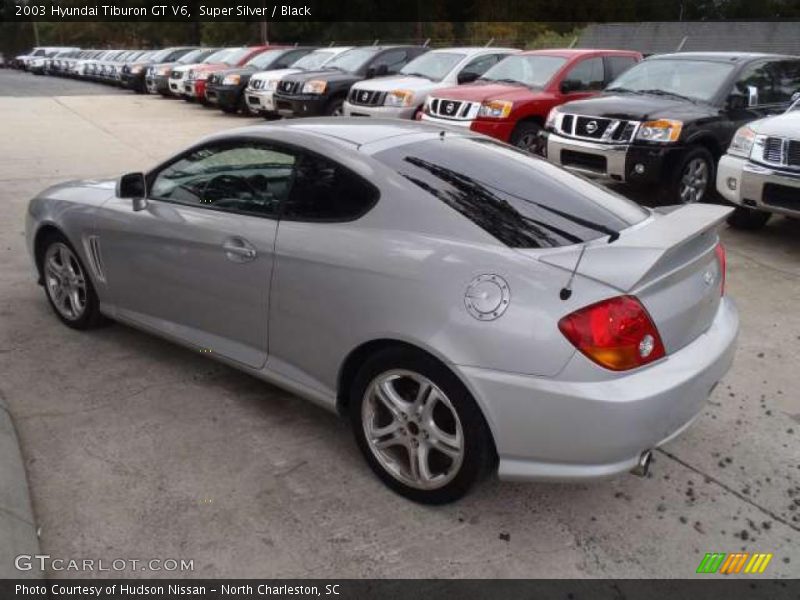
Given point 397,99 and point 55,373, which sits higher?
point 397,99

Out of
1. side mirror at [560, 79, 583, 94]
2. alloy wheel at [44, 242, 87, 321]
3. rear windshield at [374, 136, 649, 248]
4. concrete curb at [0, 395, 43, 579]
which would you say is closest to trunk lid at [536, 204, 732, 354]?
rear windshield at [374, 136, 649, 248]

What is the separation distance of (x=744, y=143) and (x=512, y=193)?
4420mm

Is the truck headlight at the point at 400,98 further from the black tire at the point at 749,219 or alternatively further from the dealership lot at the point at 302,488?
the dealership lot at the point at 302,488

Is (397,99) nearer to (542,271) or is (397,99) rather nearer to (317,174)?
(317,174)

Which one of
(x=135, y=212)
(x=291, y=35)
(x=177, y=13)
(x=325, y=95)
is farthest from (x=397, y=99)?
(x=177, y=13)

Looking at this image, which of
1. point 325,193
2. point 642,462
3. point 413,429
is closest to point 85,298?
point 325,193

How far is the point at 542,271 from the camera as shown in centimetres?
263

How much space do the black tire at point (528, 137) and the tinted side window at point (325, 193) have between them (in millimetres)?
6617

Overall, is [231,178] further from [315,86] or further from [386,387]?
[315,86]

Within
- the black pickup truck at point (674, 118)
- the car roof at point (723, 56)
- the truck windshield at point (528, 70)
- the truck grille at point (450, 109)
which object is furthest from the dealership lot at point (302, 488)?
the truck windshield at point (528, 70)

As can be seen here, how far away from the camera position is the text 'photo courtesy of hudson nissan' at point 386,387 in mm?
2578

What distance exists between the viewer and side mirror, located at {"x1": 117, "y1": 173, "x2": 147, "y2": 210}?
4004mm

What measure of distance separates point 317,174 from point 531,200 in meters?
0.95
